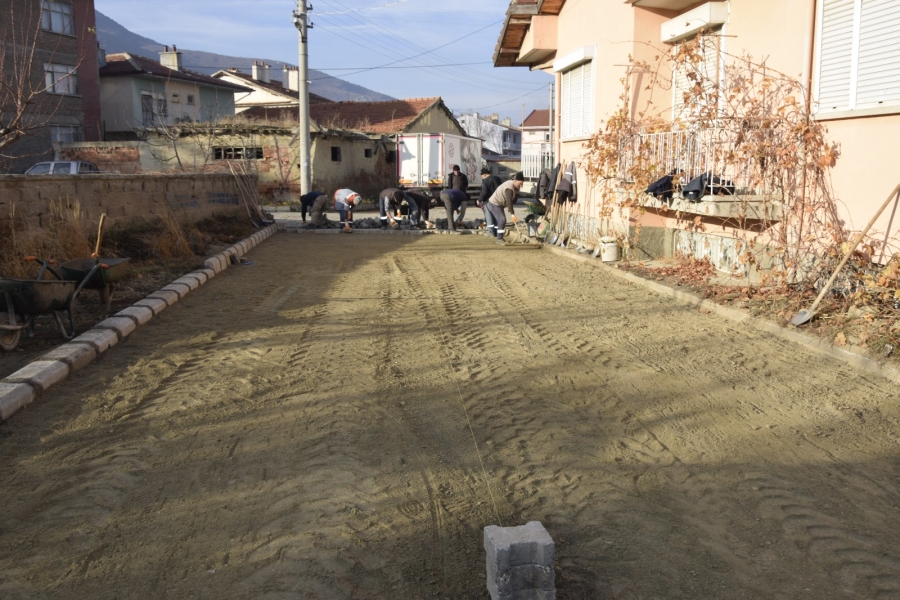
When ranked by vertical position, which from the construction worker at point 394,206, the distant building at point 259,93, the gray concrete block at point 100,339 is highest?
the distant building at point 259,93

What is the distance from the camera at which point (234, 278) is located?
37.2 ft

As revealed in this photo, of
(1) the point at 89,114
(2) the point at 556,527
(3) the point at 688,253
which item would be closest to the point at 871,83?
(3) the point at 688,253

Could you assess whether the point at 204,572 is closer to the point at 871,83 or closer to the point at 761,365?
the point at 761,365

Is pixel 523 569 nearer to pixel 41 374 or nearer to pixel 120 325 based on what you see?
pixel 41 374

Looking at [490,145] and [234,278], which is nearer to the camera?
[234,278]

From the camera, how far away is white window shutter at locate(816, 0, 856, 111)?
7781 millimetres

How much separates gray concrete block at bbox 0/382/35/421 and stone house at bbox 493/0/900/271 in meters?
7.34

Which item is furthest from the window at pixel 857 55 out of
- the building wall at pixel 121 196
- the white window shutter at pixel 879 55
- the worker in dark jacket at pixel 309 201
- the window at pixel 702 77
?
the worker in dark jacket at pixel 309 201

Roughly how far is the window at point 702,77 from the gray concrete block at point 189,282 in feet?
22.6

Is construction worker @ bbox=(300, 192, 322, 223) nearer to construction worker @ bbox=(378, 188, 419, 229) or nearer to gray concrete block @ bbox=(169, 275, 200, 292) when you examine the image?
construction worker @ bbox=(378, 188, 419, 229)

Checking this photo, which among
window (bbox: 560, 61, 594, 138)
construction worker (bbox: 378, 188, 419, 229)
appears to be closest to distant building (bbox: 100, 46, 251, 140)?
construction worker (bbox: 378, 188, 419, 229)

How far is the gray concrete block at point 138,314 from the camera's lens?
25.4ft

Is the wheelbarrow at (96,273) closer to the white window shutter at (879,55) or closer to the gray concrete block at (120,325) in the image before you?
the gray concrete block at (120,325)

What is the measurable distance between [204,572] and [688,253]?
31.1 ft
